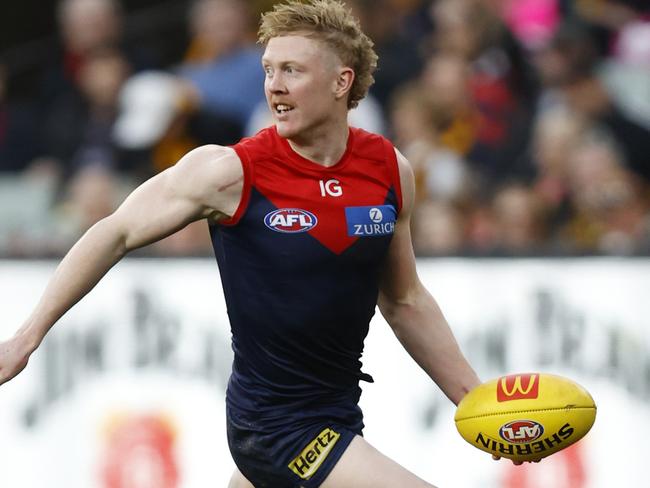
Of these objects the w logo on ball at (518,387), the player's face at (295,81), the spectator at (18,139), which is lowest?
the w logo on ball at (518,387)

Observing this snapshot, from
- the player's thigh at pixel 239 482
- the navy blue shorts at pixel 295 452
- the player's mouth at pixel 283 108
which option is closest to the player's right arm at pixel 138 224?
the player's mouth at pixel 283 108

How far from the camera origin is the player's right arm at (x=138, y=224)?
179 inches

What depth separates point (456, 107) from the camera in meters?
9.35

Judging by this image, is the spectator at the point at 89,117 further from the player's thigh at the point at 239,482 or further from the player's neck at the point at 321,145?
the player's neck at the point at 321,145

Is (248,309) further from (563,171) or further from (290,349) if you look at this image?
(563,171)

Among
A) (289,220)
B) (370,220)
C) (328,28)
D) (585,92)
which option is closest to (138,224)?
(289,220)

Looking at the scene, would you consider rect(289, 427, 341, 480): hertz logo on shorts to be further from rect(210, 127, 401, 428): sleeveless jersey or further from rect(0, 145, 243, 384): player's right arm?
rect(0, 145, 243, 384): player's right arm

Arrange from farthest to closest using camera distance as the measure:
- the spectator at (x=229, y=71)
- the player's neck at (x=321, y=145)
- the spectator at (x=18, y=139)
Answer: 1. the spectator at (x=18, y=139)
2. the spectator at (x=229, y=71)
3. the player's neck at (x=321, y=145)

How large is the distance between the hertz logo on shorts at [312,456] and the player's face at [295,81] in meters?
1.07

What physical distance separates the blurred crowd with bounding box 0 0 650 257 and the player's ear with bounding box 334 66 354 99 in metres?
3.84

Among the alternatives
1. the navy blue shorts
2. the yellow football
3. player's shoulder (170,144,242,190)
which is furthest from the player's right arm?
the yellow football

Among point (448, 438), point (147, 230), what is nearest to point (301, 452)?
point (147, 230)

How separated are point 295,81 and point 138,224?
0.73 metres

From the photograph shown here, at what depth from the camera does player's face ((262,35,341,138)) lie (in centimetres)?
464
